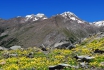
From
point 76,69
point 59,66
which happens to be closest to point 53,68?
point 59,66

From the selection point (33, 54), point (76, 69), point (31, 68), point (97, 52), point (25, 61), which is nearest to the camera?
point (76, 69)

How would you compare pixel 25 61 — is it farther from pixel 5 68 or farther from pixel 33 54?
pixel 33 54

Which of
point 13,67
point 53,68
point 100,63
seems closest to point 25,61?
point 13,67

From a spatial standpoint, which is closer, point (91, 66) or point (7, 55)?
point (91, 66)

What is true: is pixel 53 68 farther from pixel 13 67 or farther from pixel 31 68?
pixel 13 67

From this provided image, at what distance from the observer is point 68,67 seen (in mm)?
24656

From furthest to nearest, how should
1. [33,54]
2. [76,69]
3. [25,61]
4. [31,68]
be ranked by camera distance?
[33,54], [25,61], [31,68], [76,69]

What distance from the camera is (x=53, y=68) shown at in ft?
81.0

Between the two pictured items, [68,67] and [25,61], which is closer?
[68,67]

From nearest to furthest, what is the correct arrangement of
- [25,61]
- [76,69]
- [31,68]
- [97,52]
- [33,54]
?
[76,69] → [31,68] → [25,61] → [97,52] → [33,54]

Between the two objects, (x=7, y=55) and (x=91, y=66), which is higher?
(x=7, y=55)

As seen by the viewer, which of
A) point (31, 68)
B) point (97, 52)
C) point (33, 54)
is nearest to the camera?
point (31, 68)

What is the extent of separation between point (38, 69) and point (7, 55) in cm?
1303

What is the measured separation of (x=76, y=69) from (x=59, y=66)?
1581 mm
